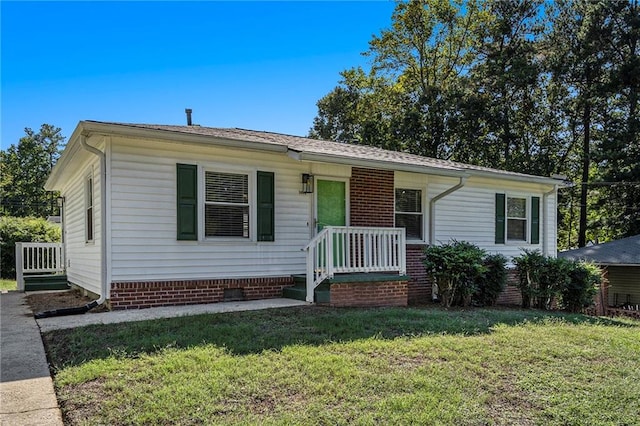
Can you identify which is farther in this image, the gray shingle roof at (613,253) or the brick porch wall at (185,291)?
the gray shingle roof at (613,253)

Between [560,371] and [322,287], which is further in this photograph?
[322,287]

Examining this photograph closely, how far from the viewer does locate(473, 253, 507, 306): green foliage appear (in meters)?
9.88

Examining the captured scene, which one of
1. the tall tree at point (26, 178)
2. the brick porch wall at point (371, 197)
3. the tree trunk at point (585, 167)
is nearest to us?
the brick porch wall at point (371, 197)

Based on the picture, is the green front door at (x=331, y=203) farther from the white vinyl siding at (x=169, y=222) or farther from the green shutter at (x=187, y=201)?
the green shutter at (x=187, y=201)

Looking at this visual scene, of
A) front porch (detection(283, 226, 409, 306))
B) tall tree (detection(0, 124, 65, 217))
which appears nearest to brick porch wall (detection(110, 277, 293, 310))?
front porch (detection(283, 226, 409, 306))

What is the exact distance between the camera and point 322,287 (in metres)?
8.30

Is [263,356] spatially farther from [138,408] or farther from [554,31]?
[554,31]

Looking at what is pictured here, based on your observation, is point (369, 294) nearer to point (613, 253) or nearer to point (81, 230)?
point (81, 230)

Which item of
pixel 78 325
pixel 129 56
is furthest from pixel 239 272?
pixel 129 56

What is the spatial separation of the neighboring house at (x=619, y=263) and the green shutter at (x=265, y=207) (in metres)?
12.7

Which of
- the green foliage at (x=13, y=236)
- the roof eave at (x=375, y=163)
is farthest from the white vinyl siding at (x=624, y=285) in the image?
the green foliage at (x=13, y=236)

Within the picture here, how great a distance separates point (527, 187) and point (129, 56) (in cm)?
1060

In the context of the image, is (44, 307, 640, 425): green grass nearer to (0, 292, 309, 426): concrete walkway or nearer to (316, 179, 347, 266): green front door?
(0, 292, 309, 426): concrete walkway

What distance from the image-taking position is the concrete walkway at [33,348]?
3416 mm
